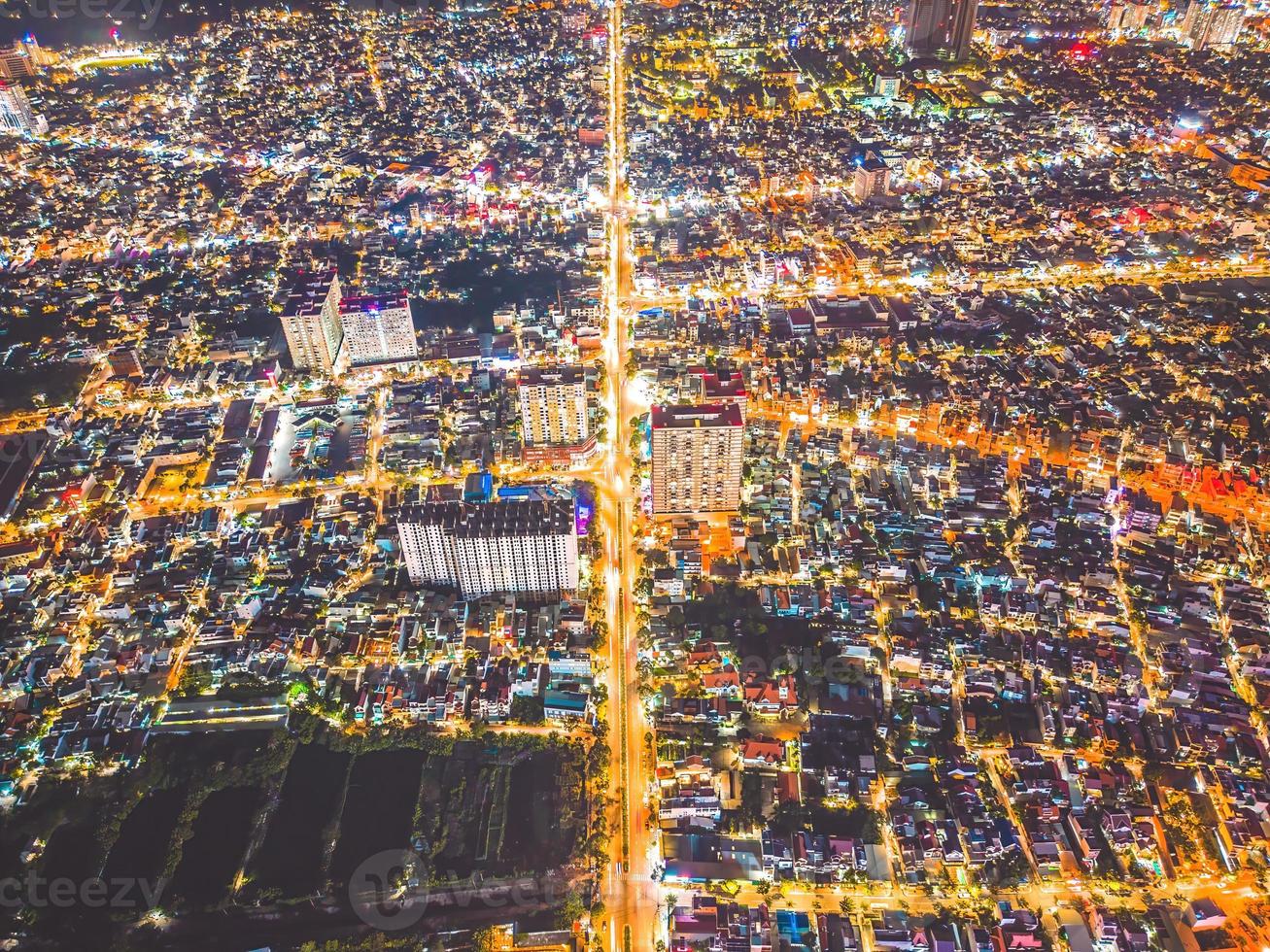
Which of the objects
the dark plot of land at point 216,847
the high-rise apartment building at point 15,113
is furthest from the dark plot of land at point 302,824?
the high-rise apartment building at point 15,113

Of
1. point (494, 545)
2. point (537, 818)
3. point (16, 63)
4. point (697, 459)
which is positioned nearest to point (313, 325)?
point (494, 545)

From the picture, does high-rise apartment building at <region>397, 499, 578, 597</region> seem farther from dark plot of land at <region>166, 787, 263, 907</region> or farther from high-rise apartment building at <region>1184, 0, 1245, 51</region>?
high-rise apartment building at <region>1184, 0, 1245, 51</region>

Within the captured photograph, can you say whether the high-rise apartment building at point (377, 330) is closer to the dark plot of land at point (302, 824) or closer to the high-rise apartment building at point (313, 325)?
the high-rise apartment building at point (313, 325)

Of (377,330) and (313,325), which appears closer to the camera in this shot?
(313,325)

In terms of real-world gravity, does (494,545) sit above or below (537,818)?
above

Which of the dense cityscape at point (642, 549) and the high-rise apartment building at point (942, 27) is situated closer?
the dense cityscape at point (642, 549)

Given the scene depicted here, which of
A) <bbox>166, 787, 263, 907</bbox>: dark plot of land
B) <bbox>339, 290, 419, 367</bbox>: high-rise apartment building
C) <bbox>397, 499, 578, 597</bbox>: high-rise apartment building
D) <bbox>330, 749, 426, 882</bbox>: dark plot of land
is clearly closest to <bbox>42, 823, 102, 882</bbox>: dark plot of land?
<bbox>166, 787, 263, 907</bbox>: dark plot of land

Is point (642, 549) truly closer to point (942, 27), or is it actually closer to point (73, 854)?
point (73, 854)
